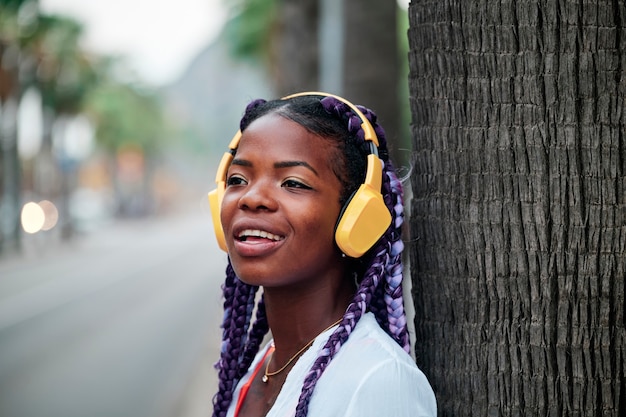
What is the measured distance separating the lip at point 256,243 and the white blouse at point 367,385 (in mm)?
287

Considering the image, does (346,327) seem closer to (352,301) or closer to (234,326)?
(352,301)

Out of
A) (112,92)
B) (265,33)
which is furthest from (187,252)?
(112,92)

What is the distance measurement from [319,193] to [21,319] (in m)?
13.7

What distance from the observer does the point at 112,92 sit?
5184 cm

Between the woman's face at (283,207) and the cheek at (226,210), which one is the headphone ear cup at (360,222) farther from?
the cheek at (226,210)

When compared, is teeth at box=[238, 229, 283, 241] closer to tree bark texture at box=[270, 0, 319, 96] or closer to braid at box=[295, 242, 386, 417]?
braid at box=[295, 242, 386, 417]

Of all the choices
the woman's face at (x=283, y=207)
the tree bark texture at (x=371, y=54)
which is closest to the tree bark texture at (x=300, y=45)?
the tree bark texture at (x=371, y=54)

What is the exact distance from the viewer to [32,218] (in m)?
31.9

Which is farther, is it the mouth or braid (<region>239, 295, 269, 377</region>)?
braid (<region>239, 295, 269, 377</region>)

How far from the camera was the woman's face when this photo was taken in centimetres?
195

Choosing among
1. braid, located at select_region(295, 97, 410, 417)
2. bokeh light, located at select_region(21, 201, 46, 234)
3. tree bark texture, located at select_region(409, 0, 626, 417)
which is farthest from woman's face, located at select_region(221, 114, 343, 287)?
bokeh light, located at select_region(21, 201, 46, 234)

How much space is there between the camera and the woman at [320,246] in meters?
1.85

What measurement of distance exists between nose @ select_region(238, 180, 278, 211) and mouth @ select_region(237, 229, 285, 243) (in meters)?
0.06

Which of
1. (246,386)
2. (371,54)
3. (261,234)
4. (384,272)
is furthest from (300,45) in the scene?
(261,234)
